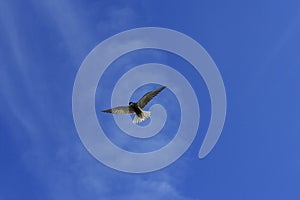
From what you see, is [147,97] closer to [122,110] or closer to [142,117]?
[142,117]

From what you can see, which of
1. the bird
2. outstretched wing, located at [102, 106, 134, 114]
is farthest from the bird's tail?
outstretched wing, located at [102, 106, 134, 114]

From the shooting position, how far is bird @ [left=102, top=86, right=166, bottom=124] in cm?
4653

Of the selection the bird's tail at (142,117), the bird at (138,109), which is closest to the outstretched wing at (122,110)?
the bird at (138,109)

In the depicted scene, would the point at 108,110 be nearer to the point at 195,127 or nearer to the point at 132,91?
the point at 132,91

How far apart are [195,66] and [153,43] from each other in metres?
3.67

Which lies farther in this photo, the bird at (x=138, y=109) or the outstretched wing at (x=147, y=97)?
the outstretched wing at (x=147, y=97)

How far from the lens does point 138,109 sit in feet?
153

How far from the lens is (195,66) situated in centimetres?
4931

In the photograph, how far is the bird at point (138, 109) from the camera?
46.5 metres

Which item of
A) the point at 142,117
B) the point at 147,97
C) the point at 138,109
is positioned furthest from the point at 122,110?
the point at 147,97

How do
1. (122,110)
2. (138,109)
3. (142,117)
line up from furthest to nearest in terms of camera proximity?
1. (122,110)
2. (138,109)
3. (142,117)

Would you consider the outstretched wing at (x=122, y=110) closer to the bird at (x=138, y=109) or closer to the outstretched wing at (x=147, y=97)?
the bird at (x=138, y=109)

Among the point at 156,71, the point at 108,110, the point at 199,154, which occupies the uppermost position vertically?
the point at 156,71

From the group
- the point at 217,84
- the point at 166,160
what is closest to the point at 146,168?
the point at 166,160
